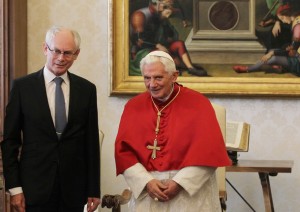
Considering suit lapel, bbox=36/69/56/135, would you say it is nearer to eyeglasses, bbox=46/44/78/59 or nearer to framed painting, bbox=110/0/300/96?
eyeglasses, bbox=46/44/78/59

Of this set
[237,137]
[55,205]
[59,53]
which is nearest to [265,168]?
[237,137]

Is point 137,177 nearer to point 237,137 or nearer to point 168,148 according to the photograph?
point 168,148

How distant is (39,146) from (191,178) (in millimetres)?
772

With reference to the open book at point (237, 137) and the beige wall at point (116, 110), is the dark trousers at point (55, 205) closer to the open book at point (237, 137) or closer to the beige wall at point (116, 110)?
the open book at point (237, 137)

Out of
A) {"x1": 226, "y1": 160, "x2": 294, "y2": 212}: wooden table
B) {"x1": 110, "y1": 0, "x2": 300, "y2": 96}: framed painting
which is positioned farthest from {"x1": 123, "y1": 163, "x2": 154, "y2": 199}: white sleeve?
{"x1": 110, "y1": 0, "x2": 300, "y2": 96}: framed painting

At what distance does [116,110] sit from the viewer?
5.03 m

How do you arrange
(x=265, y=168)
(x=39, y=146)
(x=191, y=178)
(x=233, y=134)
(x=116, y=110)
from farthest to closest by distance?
(x=116, y=110) → (x=233, y=134) → (x=265, y=168) → (x=191, y=178) → (x=39, y=146)

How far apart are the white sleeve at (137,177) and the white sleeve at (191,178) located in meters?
0.15

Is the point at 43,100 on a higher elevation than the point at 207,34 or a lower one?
lower

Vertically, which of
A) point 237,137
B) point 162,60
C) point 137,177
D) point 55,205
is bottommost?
point 55,205

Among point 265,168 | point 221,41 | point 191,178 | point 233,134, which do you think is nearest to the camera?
point 191,178

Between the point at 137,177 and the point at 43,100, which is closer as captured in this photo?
the point at 43,100

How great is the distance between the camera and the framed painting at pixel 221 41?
4.86 metres

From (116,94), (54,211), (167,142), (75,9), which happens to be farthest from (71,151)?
(75,9)
